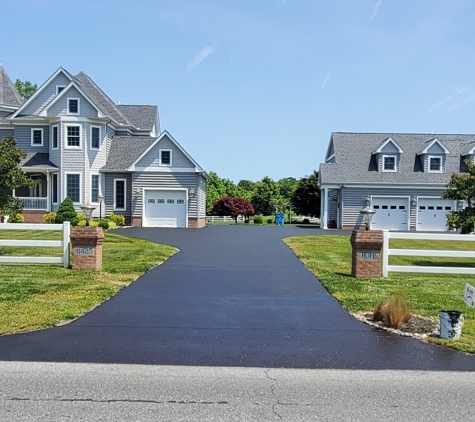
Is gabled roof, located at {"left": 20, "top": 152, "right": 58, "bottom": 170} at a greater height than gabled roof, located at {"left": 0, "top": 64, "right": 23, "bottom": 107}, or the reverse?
gabled roof, located at {"left": 0, "top": 64, "right": 23, "bottom": 107}

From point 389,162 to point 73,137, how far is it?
71.3 ft

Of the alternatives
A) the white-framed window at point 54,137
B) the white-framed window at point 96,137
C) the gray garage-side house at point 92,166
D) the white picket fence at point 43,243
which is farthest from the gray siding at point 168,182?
the white picket fence at point 43,243

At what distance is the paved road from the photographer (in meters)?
4.82

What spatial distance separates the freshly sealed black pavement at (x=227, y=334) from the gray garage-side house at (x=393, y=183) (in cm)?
2442

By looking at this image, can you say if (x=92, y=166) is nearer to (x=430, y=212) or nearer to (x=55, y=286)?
(x=430, y=212)

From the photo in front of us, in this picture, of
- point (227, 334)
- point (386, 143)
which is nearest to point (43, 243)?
point (227, 334)

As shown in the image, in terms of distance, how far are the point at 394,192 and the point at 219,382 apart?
32.0m

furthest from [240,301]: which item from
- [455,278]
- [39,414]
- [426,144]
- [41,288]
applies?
[426,144]

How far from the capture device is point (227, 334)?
7.65 metres

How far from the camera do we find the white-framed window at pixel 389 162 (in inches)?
1446

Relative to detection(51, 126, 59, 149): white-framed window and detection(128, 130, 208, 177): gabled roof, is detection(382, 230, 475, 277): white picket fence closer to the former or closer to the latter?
detection(128, 130, 208, 177): gabled roof

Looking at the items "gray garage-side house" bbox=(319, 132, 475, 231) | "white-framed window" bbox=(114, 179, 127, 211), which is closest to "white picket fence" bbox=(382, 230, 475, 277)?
"gray garage-side house" bbox=(319, 132, 475, 231)

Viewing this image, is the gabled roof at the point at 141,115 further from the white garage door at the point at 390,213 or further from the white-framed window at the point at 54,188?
the white garage door at the point at 390,213

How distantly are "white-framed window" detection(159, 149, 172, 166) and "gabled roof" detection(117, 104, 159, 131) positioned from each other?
22.7 ft
